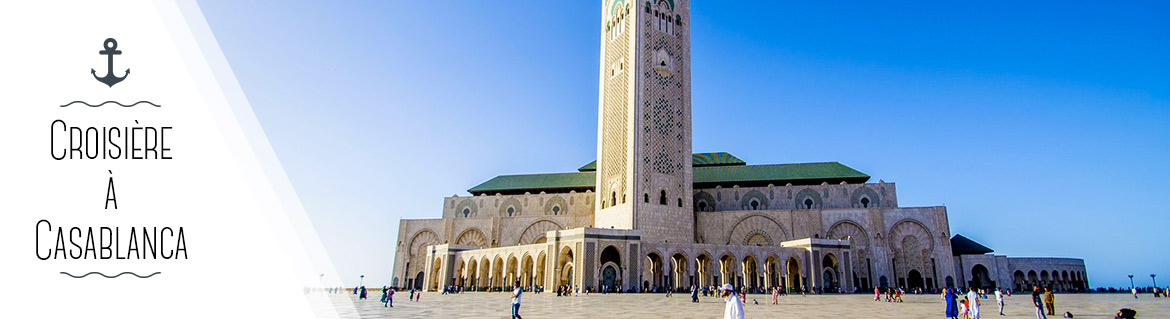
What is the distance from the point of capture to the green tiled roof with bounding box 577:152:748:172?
45719mm

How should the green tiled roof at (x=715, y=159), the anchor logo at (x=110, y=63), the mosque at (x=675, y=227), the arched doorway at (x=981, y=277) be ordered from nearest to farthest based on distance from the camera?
the anchor logo at (x=110, y=63)
the mosque at (x=675, y=227)
the arched doorway at (x=981, y=277)
the green tiled roof at (x=715, y=159)

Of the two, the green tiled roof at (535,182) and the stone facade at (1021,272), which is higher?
the green tiled roof at (535,182)

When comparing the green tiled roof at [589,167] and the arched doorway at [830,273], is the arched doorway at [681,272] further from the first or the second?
the green tiled roof at [589,167]

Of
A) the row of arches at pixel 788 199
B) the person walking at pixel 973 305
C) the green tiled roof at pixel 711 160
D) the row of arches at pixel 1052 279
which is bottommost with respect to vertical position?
the row of arches at pixel 1052 279

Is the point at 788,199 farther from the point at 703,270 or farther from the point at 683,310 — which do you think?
the point at 683,310

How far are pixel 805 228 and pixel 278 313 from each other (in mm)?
32807

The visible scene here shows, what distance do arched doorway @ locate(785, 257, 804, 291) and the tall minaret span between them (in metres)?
5.27

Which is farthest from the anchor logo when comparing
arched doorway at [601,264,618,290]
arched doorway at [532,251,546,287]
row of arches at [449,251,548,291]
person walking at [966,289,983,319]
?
arched doorway at [532,251,546,287]

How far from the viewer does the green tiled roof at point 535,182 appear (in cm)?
4359

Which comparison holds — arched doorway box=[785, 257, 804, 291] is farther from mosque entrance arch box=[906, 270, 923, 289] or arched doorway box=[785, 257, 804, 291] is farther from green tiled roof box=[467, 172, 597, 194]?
green tiled roof box=[467, 172, 597, 194]

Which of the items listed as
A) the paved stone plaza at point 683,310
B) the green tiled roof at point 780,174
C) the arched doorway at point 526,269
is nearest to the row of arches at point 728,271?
the arched doorway at point 526,269

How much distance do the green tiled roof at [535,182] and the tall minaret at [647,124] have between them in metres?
6.78

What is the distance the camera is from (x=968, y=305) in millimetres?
11391

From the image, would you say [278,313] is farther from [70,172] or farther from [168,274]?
[70,172]
